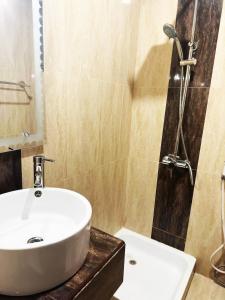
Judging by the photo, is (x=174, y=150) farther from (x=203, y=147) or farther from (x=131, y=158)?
(x=131, y=158)

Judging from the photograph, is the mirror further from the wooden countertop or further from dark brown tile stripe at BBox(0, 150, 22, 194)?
the wooden countertop

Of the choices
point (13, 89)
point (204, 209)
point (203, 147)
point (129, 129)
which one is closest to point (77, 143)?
point (13, 89)

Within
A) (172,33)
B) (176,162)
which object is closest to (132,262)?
(176,162)

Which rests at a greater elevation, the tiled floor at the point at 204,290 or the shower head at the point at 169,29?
the shower head at the point at 169,29

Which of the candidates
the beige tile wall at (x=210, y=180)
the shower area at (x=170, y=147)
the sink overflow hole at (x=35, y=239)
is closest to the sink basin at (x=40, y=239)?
the sink overflow hole at (x=35, y=239)

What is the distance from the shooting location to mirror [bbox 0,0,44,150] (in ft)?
2.94

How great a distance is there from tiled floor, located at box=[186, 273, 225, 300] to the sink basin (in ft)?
4.01

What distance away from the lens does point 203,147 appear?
1568 millimetres

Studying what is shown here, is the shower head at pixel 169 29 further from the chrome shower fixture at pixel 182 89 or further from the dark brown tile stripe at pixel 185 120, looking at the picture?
the dark brown tile stripe at pixel 185 120

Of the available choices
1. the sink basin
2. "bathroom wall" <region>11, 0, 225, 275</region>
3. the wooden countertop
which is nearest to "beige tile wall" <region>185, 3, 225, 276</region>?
"bathroom wall" <region>11, 0, 225, 275</region>

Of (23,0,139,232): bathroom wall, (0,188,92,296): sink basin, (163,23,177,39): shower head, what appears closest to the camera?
(0,188,92,296): sink basin

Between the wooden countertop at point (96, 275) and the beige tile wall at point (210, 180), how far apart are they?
3.07 feet

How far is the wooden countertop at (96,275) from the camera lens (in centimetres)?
70

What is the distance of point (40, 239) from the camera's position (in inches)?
33.7
